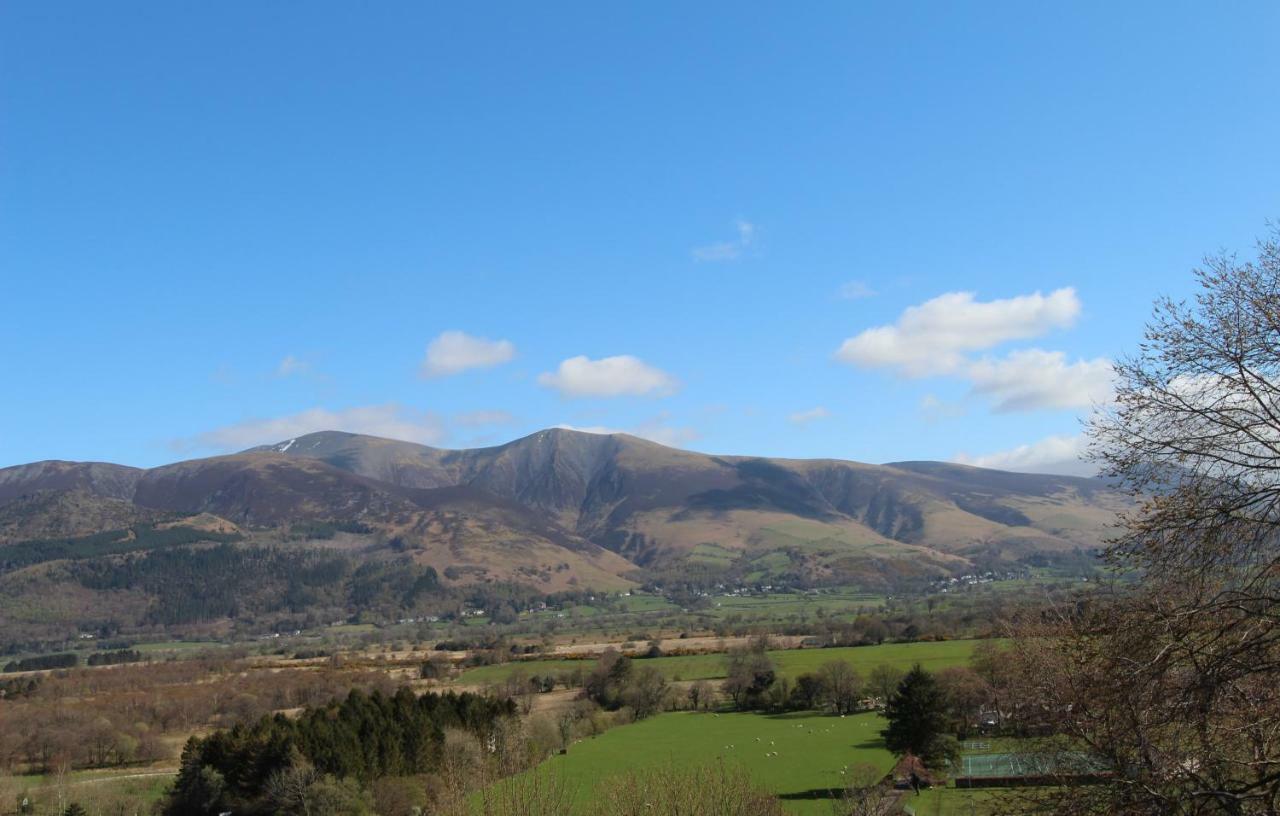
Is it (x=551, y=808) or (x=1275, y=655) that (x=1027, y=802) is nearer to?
(x=1275, y=655)

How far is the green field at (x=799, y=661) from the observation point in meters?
112

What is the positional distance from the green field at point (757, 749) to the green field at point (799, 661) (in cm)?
1042

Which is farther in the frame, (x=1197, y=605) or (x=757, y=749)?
(x=757, y=749)

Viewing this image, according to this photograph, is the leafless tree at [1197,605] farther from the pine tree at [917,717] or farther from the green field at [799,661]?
the green field at [799,661]

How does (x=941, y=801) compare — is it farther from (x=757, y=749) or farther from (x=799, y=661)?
(x=799, y=661)

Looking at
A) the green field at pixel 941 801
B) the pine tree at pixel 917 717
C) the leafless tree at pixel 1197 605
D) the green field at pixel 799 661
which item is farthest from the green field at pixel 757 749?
the leafless tree at pixel 1197 605

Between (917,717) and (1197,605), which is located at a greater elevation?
(1197,605)

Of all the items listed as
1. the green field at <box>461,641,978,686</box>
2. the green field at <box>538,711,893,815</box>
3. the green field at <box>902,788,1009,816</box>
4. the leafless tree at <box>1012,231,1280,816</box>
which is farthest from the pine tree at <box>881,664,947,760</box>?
the leafless tree at <box>1012,231,1280,816</box>

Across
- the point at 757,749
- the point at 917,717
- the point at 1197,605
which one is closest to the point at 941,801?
the point at 917,717

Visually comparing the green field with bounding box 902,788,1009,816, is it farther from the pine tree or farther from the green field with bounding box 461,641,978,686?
the green field with bounding box 461,641,978,686

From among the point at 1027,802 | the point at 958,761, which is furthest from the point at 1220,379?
the point at 958,761

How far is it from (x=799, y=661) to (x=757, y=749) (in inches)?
1722

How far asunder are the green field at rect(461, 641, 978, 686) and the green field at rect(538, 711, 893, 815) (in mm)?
10419

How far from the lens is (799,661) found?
12862 cm
